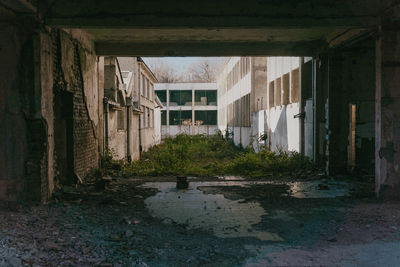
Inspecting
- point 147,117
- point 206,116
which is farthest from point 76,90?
point 206,116

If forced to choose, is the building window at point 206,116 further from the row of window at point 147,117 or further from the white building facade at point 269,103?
the row of window at point 147,117

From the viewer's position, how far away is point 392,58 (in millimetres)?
6387

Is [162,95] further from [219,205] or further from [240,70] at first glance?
[219,205]

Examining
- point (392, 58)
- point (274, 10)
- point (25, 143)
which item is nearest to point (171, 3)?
point (274, 10)

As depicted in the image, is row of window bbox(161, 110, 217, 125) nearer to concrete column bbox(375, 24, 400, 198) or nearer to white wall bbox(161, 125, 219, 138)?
white wall bbox(161, 125, 219, 138)

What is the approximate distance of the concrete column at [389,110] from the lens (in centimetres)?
639

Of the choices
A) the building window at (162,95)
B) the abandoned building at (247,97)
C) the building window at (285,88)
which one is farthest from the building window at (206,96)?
the building window at (285,88)

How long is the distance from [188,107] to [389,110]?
35468 mm

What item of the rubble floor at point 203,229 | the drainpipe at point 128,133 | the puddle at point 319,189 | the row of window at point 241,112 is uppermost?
the row of window at point 241,112

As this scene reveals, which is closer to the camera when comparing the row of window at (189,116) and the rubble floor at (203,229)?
the rubble floor at (203,229)

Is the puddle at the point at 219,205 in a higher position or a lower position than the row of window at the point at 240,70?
lower

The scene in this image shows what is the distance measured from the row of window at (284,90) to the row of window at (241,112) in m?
4.39

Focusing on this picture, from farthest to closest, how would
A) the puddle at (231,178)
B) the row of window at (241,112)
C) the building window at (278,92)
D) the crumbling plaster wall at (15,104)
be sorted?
1. the row of window at (241,112)
2. the building window at (278,92)
3. the puddle at (231,178)
4. the crumbling plaster wall at (15,104)

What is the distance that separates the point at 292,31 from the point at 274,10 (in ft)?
7.08
